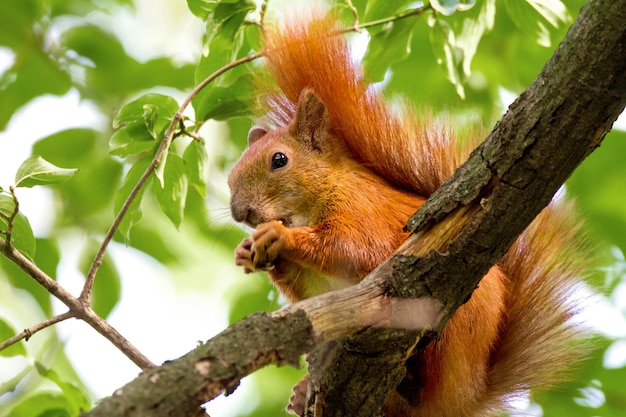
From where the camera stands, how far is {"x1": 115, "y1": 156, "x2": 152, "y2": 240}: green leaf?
3059mm

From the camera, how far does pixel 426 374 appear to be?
9.77 feet

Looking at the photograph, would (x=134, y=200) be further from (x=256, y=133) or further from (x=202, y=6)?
(x=256, y=133)

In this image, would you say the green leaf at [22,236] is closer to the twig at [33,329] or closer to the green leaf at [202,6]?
the twig at [33,329]

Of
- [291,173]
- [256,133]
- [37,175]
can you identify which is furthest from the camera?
[256,133]

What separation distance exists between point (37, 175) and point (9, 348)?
831mm

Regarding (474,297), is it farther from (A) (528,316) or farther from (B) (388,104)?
(B) (388,104)

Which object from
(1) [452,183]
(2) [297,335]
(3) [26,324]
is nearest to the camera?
(2) [297,335]

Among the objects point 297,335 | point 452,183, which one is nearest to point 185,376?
point 297,335

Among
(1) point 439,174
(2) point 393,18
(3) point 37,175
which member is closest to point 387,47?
(2) point 393,18

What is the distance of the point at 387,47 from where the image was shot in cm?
321

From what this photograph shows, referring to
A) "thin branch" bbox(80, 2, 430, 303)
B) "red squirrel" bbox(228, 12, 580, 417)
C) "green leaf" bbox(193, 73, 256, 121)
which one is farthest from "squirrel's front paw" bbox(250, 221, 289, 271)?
"green leaf" bbox(193, 73, 256, 121)

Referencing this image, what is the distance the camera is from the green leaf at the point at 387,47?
3189 millimetres

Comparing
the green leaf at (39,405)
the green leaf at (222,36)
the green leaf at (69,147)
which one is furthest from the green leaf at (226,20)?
the green leaf at (69,147)

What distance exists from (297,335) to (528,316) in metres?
1.46
